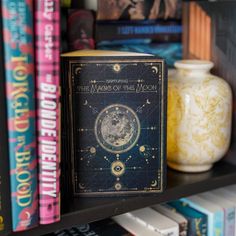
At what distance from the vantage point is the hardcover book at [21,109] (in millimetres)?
535

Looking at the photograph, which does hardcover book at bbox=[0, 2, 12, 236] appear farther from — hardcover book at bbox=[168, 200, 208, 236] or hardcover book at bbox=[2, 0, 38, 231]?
hardcover book at bbox=[168, 200, 208, 236]

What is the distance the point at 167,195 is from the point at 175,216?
0.11 m

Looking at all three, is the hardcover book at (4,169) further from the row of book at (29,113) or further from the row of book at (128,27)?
the row of book at (128,27)

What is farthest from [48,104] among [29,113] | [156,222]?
[156,222]

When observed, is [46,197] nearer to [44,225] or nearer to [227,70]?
[44,225]

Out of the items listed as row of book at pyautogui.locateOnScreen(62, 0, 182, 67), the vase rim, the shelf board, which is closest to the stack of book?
row of book at pyautogui.locateOnScreen(62, 0, 182, 67)

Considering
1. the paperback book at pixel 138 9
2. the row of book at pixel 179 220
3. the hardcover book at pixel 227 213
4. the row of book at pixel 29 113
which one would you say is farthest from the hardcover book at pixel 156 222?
the paperback book at pixel 138 9

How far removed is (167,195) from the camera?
699 mm

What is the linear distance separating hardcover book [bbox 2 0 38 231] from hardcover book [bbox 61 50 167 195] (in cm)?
9

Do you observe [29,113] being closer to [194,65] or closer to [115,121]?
[115,121]

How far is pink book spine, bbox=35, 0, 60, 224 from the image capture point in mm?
553

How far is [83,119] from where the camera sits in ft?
2.12

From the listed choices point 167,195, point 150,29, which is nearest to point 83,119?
point 167,195

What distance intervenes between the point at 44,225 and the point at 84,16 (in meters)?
0.39
